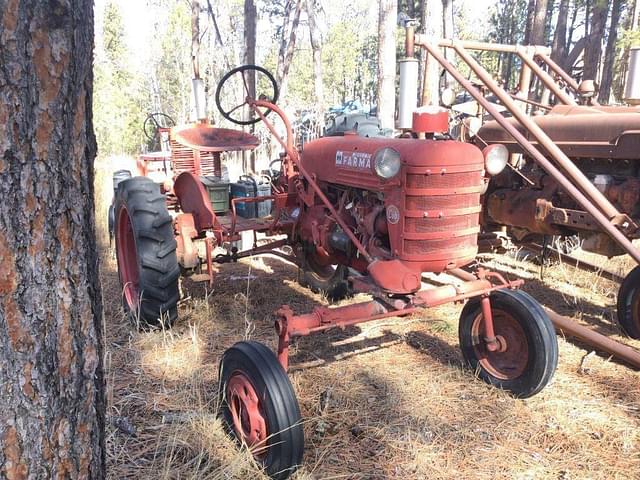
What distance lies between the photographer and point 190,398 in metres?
2.90

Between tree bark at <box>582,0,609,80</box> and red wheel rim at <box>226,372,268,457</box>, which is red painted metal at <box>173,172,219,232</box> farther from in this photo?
tree bark at <box>582,0,609,80</box>

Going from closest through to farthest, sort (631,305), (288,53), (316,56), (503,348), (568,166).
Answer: (503,348), (568,166), (631,305), (288,53), (316,56)

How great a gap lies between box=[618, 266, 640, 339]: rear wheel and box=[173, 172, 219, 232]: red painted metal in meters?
3.02

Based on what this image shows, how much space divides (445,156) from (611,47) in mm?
16203

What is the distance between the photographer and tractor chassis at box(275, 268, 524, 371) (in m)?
2.56

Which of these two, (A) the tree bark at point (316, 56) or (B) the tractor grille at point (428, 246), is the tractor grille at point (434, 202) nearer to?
(B) the tractor grille at point (428, 246)

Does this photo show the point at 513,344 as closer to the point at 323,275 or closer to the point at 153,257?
the point at 323,275

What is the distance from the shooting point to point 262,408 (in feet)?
7.84

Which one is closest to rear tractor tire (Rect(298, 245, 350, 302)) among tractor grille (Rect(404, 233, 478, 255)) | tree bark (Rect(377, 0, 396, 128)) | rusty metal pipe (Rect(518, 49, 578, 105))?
tractor grille (Rect(404, 233, 478, 255))

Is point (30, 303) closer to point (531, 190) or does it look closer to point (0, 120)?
point (0, 120)

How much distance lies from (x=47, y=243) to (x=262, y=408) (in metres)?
1.40

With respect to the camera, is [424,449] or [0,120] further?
[424,449]

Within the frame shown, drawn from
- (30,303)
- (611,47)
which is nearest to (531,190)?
(30,303)

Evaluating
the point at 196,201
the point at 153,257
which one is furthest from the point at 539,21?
the point at 153,257
